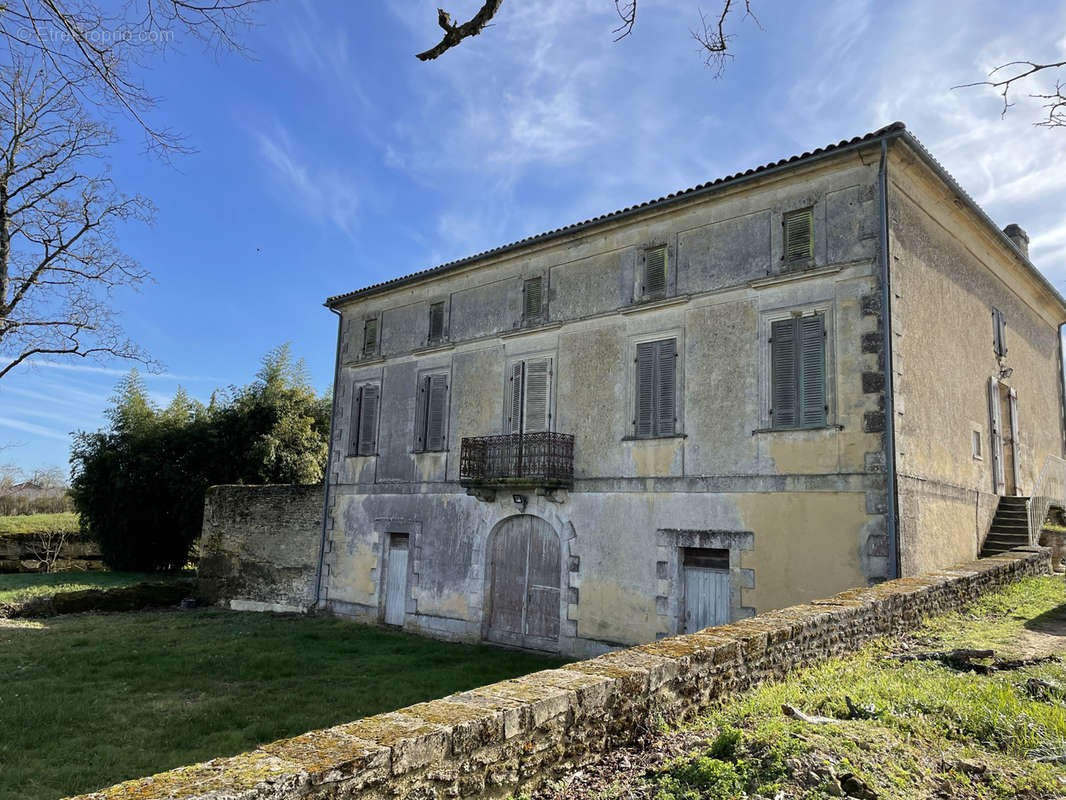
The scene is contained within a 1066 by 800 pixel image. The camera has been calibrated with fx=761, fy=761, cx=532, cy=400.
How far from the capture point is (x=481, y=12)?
4469 millimetres

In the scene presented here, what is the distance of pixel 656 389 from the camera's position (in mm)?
12633

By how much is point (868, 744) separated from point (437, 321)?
14.0 meters

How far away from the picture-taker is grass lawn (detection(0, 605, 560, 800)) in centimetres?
793

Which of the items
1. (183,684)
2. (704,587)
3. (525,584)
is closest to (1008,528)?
(704,587)

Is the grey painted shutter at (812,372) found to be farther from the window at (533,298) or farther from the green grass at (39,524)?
the green grass at (39,524)

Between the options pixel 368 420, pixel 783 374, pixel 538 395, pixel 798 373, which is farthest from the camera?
pixel 368 420

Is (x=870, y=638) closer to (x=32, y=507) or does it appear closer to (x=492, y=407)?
(x=492, y=407)

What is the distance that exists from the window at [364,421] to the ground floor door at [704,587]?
8522 mm

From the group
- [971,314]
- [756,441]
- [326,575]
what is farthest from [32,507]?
[971,314]

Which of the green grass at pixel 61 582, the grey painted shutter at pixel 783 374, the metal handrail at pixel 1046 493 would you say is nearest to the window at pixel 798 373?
the grey painted shutter at pixel 783 374

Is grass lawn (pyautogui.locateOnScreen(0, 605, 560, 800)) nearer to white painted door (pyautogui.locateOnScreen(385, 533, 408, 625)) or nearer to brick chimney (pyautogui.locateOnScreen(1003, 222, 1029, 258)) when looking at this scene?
white painted door (pyautogui.locateOnScreen(385, 533, 408, 625))

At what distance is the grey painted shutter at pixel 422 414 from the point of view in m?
16.6

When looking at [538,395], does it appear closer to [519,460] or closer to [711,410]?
[519,460]

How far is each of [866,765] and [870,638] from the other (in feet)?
11.8
